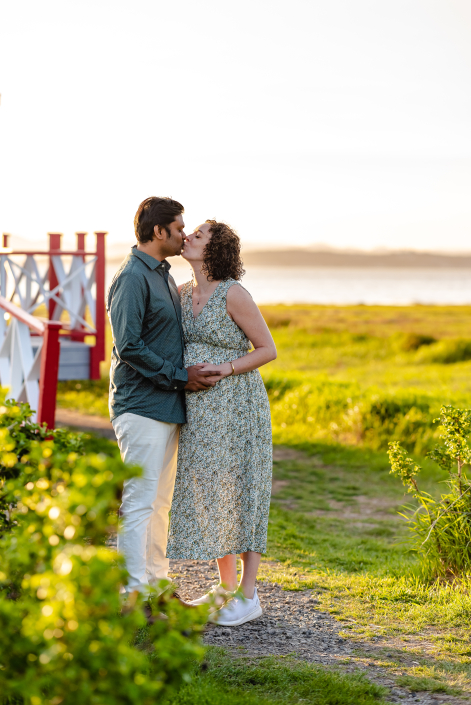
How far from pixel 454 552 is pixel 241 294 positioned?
2.11 m

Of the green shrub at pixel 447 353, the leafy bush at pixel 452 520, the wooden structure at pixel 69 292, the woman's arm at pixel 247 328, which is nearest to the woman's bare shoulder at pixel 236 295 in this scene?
the woman's arm at pixel 247 328

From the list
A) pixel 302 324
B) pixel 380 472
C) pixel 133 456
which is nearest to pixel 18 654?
pixel 133 456

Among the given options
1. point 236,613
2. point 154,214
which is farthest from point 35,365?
point 236,613

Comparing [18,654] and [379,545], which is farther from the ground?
[18,654]

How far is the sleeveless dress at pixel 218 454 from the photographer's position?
3.52m

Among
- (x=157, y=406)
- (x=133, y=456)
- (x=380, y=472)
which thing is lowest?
(x=380, y=472)

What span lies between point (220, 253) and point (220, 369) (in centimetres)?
58

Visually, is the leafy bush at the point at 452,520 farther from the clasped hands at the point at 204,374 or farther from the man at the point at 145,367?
the man at the point at 145,367

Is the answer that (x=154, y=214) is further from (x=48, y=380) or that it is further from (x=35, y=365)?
(x=35, y=365)

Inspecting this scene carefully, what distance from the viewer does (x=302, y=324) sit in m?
29.5

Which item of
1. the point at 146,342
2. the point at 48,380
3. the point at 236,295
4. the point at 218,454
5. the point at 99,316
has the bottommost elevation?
the point at 218,454

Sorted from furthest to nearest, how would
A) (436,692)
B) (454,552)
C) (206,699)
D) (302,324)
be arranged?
1. (302,324)
2. (454,552)
3. (436,692)
4. (206,699)

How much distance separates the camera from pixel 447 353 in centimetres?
2133

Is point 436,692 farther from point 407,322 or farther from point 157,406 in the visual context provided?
point 407,322
